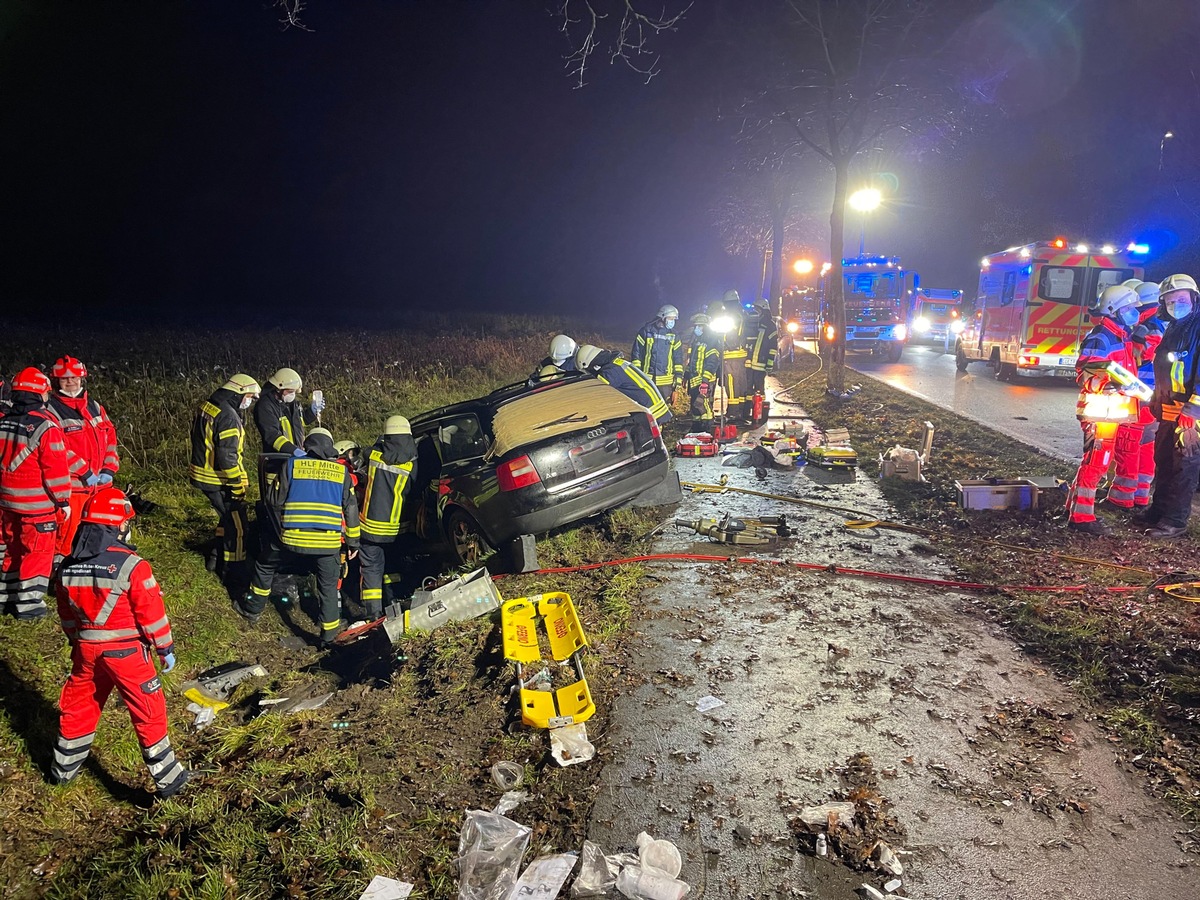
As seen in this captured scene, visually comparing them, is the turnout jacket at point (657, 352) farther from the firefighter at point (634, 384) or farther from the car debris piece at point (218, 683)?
the car debris piece at point (218, 683)

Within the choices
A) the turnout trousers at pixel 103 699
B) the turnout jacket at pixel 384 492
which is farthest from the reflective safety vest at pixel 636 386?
the turnout trousers at pixel 103 699

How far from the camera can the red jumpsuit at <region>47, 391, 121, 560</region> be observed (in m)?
5.23

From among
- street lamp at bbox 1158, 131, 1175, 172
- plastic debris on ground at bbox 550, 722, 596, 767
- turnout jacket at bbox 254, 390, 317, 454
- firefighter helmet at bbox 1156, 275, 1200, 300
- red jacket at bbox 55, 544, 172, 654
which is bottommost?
plastic debris on ground at bbox 550, 722, 596, 767

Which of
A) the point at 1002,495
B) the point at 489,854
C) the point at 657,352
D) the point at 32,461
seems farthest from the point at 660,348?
the point at 489,854

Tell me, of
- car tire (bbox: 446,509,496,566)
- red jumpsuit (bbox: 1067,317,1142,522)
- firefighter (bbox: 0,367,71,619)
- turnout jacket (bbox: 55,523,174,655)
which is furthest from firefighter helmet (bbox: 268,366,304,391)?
red jumpsuit (bbox: 1067,317,1142,522)

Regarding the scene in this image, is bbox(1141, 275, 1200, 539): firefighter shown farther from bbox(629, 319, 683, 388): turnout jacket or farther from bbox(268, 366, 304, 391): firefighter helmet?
bbox(268, 366, 304, 391): firefighter helmet

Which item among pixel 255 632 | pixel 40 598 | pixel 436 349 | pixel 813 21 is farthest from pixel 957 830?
pixel 436 349

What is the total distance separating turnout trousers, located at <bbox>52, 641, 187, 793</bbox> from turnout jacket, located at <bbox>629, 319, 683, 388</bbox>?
832 cm

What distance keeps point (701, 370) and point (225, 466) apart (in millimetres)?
7333

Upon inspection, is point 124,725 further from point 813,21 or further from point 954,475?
→ point 813,21

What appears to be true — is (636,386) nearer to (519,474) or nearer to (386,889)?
(519,474)

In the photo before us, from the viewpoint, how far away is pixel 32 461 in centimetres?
479

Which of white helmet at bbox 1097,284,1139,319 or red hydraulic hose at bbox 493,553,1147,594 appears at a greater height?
white helmet at bbox 1097,284,1139,319

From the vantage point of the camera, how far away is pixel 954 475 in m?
7.87
